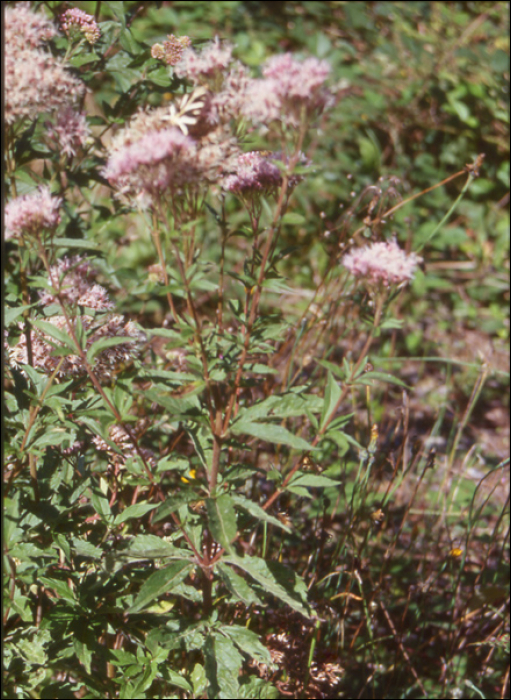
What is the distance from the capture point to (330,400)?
5.04 feet

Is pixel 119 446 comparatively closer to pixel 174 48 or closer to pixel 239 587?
pixel 239 587

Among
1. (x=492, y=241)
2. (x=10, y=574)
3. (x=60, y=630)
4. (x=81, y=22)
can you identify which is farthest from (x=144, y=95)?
(x=492, y=241)

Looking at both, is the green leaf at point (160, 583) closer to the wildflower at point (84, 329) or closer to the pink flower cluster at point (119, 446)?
the pink flower cluster at point (119, 446)

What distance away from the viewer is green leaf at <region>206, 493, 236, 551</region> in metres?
1.35

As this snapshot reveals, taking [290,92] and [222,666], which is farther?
[222,666]

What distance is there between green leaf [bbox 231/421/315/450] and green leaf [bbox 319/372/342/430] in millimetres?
132

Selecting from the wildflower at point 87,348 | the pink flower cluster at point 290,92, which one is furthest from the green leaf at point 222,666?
the pink flower cluster at point 290,92

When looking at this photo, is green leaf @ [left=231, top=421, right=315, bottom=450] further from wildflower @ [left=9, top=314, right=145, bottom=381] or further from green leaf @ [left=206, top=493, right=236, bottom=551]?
wildflower @ [left=9, top=314, right=145, bottom=381]

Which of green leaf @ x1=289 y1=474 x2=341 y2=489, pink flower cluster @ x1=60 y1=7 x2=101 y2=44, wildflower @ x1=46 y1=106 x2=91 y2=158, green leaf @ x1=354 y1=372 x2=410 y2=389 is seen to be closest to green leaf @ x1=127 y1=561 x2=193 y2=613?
green leaf @ x1=289 y1=474 x2=341 y2=489

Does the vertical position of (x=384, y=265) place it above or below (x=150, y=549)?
above

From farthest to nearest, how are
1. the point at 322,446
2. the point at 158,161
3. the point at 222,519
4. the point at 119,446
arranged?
the point at 322,446
the point at 119,446
the point at 222,519
the point at 158,161

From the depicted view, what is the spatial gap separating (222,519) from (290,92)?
0.95m

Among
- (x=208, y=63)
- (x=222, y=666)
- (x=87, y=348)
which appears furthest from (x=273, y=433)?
(x=208, y=63)

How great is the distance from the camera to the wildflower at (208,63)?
141 cm
